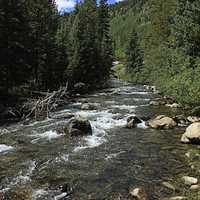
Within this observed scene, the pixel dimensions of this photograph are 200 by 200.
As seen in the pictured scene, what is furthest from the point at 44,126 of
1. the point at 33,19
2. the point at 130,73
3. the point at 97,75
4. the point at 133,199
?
the point at 130,73

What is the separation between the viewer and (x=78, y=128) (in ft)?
80.7

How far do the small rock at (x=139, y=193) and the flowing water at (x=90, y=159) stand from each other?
32cm

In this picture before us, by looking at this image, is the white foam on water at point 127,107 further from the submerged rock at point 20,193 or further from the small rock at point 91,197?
the submerged rock at point 20,193

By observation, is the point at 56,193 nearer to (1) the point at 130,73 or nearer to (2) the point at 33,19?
(2) the point at 33,19

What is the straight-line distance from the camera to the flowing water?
50.4ft

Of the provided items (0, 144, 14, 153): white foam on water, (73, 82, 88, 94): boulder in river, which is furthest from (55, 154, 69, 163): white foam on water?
(73, 82, 88, 94): boulder in river

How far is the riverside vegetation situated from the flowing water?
1.8 inches

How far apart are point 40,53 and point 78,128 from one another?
2204 centimetres

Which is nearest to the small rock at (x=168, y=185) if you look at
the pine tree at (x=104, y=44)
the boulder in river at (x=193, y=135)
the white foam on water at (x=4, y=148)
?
the boulder in river at (x=193, y=135)

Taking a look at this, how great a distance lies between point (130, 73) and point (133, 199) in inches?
3199

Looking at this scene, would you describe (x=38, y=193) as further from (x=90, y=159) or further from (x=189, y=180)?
(x=189, y=180)

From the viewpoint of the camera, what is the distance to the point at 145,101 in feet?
137

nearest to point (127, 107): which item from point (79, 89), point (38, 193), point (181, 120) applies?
point (181, 120)

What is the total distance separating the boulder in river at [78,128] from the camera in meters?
24.3
